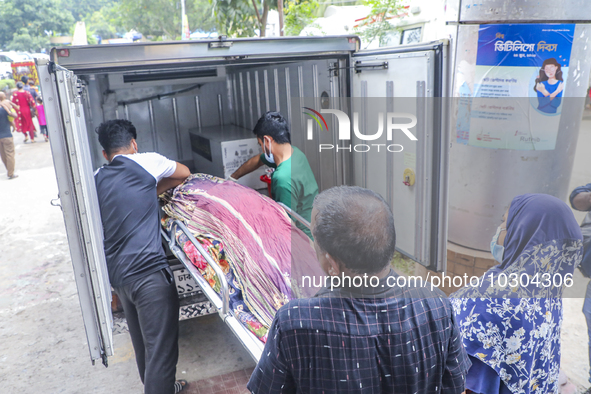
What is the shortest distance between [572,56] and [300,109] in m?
2.27

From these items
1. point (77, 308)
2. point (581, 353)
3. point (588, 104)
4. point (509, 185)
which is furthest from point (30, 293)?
point (588, 104)

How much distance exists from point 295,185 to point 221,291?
1250mm

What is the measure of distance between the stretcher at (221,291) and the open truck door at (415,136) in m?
0.78

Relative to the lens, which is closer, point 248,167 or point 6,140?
point 248,167

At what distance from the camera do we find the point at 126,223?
2.79 m

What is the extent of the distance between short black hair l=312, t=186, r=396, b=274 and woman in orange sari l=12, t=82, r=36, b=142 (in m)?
12.3

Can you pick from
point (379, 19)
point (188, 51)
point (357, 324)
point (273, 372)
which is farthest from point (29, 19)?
point (357, 324)

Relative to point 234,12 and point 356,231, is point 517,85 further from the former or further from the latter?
point 234,12

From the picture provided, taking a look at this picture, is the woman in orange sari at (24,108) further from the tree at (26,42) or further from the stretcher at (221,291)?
the tree at (26,42)

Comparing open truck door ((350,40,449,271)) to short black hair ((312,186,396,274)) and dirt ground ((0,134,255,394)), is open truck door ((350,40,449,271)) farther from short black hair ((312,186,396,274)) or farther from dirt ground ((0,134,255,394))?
Answer: short black hair ((312,186,396,274))

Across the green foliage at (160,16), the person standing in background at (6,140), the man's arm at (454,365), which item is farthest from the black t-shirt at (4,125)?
the green foliage at (160,16)

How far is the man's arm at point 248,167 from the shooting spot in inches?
175

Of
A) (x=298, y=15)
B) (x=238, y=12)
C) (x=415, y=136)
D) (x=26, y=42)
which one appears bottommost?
(x=415, y=136)

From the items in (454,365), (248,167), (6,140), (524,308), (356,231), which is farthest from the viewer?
(6,140)
